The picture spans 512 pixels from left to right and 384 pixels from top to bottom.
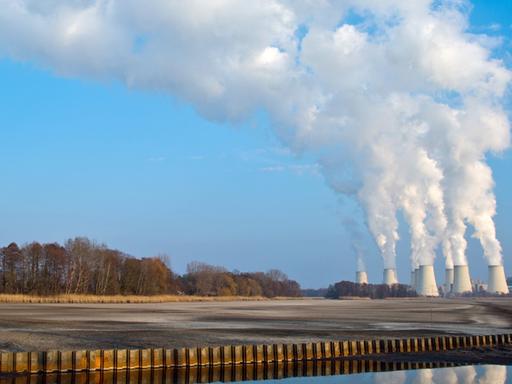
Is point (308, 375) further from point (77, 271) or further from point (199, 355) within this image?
point (77, 271)

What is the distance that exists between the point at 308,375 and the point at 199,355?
4.26 m

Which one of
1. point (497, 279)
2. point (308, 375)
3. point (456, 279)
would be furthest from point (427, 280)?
point (308, 375)

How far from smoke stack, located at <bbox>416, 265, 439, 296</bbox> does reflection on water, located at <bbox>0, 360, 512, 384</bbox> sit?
414ft

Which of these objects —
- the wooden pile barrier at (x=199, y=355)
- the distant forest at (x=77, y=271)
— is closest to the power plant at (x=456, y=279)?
the distant forest at (x=77, y=271)

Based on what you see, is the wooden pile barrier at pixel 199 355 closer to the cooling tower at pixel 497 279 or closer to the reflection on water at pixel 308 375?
the reflection on water at pixel 308 375

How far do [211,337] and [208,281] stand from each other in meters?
142

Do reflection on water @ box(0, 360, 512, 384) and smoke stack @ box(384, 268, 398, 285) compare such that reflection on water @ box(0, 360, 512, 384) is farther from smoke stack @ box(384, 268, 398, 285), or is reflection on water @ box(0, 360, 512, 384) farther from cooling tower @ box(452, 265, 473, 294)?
smoke stack @ box(384, 268, 398, 285)

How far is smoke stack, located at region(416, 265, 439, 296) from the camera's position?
148m

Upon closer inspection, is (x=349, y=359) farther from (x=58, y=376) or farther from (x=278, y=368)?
(x=58, y=376)

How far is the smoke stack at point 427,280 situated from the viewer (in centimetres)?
14838

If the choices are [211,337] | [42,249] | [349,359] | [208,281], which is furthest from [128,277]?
[349,359]

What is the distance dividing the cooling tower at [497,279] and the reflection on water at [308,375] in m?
122

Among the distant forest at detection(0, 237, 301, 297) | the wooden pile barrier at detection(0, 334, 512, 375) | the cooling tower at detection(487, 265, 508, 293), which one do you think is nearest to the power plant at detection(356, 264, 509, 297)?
the cooling tower at detection(487, 265, 508, 293)

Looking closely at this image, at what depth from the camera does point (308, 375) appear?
24172mm
